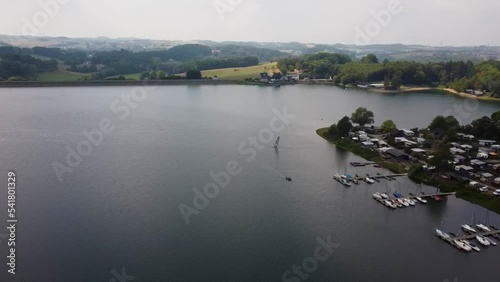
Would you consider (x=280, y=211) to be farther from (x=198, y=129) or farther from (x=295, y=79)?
(x=295, y=79)

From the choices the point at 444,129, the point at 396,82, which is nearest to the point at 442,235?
the point at 444,129

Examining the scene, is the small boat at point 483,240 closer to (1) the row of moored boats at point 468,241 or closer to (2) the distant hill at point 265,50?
(1) the row of moored boats at point 468,241

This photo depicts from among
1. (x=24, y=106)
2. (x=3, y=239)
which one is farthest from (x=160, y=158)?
(x=24, y=106)

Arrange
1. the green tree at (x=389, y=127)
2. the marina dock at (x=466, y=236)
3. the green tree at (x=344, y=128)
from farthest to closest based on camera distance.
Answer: the green tree at (x=389, y=127), the green tree at (x=344, y=128), the marina dock at (x=466, y=236)

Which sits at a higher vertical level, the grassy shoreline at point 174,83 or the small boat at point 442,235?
the grassy shoreline at point 174,83

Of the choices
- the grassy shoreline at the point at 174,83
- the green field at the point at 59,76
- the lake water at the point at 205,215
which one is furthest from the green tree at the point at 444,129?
the green field at the point at 59,76

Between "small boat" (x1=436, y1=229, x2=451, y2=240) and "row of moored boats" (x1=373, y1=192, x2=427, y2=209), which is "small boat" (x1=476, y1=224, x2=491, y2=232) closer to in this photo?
"small boat" (x1=436, y1=229, x2=451, y2=240)
